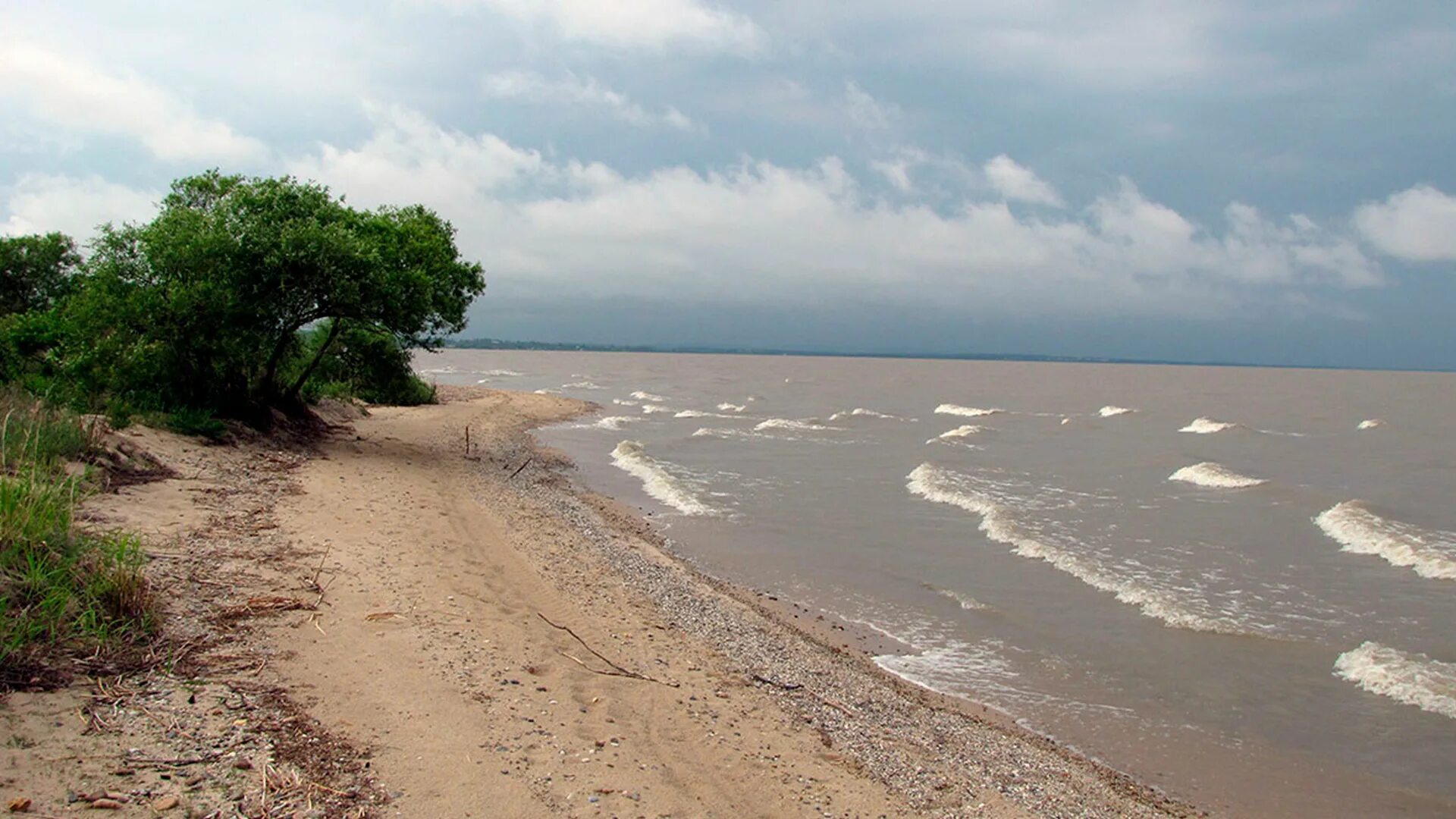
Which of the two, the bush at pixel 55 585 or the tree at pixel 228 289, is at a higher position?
the tree at pixel 228 289

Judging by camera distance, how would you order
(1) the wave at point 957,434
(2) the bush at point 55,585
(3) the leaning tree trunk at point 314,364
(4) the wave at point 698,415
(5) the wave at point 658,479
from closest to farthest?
(2) the bush at point 55,585, (5) the wave at point 658,479, (3) the leaning tree trunk at point 314,364, (1) the wave at point 957,434, (4) the wave at point 698,415

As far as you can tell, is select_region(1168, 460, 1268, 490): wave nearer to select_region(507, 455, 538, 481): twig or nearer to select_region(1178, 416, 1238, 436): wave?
select_region(1178, 416, 1238, 436): wave

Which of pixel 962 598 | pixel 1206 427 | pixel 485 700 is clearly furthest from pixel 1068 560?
pixel 1206 427

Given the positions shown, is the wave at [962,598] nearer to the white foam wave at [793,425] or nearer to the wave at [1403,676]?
the wave at [1403,676]

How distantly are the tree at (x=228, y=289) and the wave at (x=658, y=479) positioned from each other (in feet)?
24.2

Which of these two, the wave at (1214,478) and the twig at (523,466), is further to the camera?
the wave at (1214,478)

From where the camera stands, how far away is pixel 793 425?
1678 inches

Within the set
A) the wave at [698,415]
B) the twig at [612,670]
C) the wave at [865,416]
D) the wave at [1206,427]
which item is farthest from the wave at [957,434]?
the twig at [612,670]

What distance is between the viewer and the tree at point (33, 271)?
24609mm

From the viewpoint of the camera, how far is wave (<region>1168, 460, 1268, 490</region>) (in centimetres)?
2547

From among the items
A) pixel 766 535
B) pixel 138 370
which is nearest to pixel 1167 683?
pixel 766 535

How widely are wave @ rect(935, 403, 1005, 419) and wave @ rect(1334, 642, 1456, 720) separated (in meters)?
39.9

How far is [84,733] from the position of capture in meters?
5.25

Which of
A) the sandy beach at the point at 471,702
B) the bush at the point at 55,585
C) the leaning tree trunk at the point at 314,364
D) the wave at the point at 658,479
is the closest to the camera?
the sandy beach at the point at 471,702
